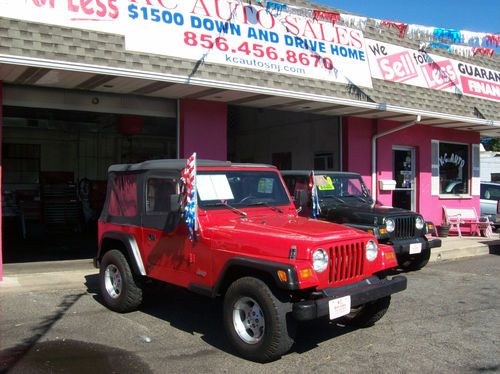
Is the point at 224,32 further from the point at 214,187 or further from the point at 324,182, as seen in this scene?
the point at 214,187

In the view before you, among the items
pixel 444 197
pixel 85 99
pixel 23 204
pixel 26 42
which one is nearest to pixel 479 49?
pixel 444 197

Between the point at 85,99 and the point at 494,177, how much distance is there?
72.3 feet

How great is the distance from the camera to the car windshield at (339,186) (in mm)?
9062

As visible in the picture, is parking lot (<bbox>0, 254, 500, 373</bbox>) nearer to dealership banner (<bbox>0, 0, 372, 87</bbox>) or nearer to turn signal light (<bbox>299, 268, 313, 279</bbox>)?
turn signal light (<bbox>299, 268, 313, 279</bbox>)

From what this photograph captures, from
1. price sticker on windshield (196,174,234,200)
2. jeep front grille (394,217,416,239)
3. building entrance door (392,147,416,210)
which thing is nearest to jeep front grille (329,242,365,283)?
price sticker on windshield (196,174,234,200)

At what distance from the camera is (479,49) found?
41.8 ft

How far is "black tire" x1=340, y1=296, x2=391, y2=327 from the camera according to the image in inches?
212

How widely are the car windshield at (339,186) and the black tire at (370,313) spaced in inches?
142

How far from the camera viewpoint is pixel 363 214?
328 inches

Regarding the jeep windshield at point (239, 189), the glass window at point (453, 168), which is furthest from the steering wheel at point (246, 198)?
the glass window at point (453, 168)

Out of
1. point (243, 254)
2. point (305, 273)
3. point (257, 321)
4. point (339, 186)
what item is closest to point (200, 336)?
point (257, 321)

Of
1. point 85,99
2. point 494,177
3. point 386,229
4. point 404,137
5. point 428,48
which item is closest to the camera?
point 386,229

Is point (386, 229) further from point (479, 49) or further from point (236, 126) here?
point (236, 126)

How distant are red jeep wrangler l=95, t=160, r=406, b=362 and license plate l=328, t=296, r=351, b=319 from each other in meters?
0.01
